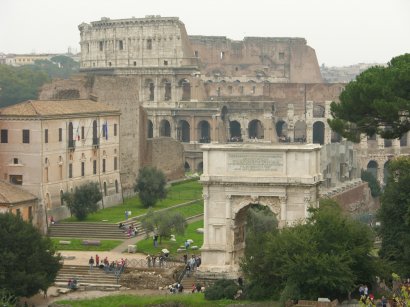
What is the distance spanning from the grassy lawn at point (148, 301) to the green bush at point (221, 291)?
0.97ft

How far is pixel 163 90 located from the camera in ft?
394

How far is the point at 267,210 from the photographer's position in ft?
176

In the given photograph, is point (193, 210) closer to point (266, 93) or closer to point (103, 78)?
point (103, 78)

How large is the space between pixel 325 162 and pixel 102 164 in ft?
59.0

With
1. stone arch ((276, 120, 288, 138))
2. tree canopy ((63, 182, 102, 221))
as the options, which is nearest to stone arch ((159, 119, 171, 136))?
stone arch ((276, 120, 288, 138))

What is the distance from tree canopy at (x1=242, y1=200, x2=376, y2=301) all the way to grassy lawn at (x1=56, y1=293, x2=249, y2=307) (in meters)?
1.30

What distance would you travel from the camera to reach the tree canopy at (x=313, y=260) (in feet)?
138

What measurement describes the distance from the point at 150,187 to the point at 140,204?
4.81 feet

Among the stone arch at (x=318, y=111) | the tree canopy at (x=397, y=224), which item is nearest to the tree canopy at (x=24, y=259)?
the tree canopy at (x=397, y=224)

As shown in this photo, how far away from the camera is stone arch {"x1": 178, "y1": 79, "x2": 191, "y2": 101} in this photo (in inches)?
4737

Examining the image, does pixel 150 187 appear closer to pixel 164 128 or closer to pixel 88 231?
pixel 88 231

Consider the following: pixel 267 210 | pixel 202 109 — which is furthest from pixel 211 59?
pixel 267 210

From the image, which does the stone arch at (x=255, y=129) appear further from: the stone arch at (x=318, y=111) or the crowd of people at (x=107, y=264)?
the crowd of people at (x=107, y=264)

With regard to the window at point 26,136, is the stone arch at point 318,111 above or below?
above
